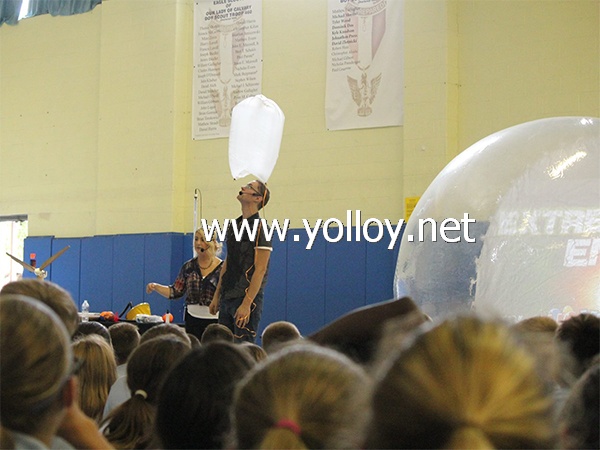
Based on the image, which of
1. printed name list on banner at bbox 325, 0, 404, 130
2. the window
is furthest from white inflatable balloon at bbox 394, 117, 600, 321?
the window

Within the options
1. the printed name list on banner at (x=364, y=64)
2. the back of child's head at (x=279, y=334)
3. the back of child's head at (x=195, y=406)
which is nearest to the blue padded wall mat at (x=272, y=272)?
the printed name list on banner at (x=364, y=64)

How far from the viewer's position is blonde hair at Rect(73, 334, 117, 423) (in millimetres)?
2523

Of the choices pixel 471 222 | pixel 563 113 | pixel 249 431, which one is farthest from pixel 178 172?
pixel 249 431

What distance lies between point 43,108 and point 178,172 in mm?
2399

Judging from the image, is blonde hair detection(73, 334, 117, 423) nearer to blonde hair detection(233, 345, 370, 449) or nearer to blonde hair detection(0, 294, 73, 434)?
blonde hair detection(0, 294, 73, 434)

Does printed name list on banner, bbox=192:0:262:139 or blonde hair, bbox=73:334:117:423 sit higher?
printed name list on banner, bbox=192:0:262:139

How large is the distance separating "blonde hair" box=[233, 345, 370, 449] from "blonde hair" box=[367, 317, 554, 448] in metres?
0.14

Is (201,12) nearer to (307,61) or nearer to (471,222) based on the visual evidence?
(307,61)

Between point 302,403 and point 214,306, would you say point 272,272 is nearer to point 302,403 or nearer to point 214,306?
point 214,306

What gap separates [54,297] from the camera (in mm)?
2281

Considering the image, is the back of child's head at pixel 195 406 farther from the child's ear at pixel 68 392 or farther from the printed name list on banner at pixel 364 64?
the printed name list on banner at pixel 364 64

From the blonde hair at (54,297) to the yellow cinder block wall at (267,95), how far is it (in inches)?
243

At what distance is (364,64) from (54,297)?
273 inches

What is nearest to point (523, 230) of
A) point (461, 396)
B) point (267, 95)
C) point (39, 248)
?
point (461, 396)
